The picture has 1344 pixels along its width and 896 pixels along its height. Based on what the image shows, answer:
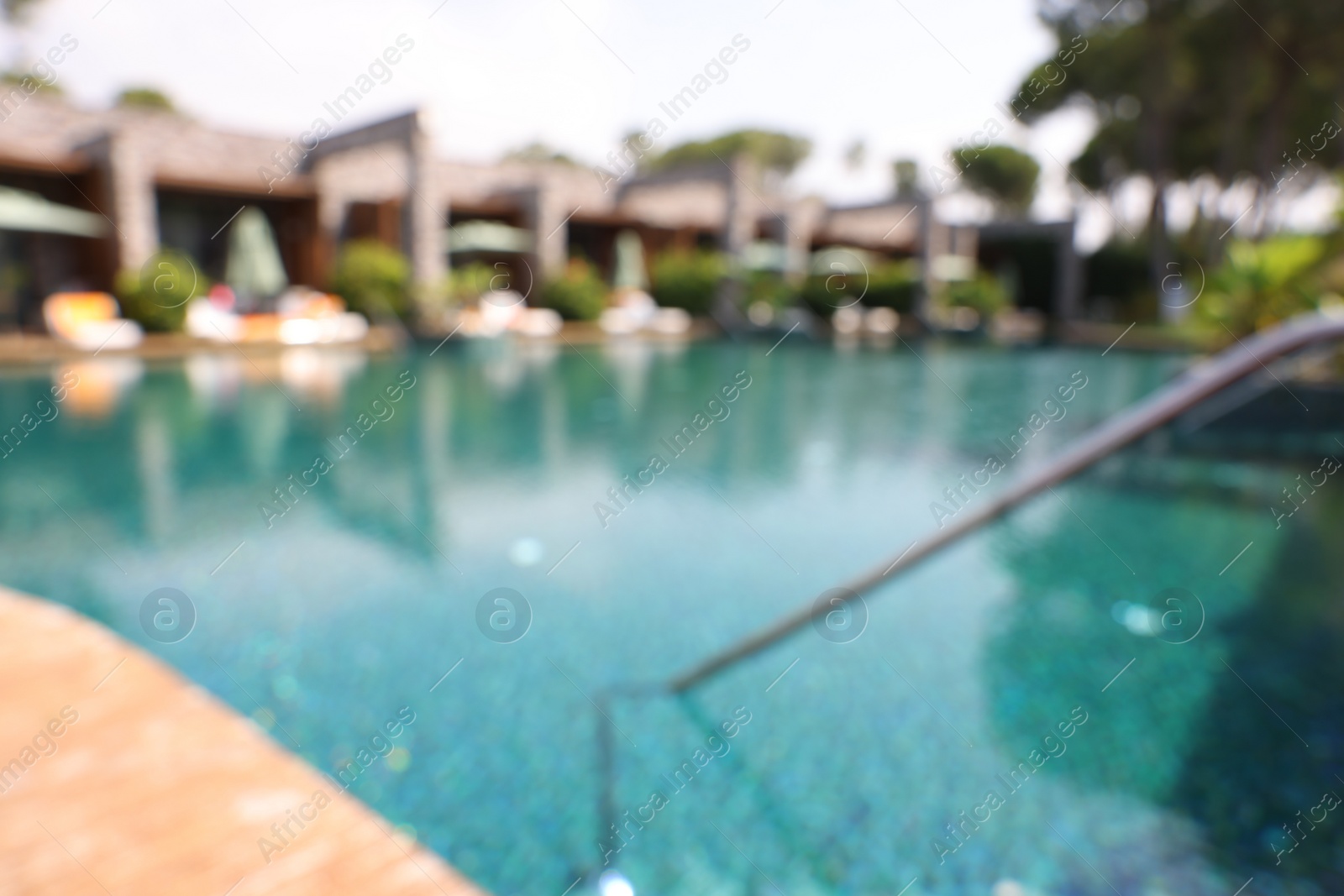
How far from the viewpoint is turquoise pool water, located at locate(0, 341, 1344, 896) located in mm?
2801

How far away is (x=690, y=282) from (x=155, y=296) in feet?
42.9

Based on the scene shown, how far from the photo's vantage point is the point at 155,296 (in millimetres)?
14977

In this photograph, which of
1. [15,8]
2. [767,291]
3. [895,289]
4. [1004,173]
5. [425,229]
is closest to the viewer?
[425,229]

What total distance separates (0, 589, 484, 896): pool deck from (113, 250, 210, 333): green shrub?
14688mm

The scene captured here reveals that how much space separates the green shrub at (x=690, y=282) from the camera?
22875mm

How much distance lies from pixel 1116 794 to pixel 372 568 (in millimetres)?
4132

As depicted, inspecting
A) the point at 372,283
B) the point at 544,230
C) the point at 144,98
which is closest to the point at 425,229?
the point at 372,283

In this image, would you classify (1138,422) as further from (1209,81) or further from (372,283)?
(1209,81)

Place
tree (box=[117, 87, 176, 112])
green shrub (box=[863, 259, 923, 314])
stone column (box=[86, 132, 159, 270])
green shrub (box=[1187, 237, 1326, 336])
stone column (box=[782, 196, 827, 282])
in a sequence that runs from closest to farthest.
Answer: green shrub (box=[1187, 237, 1326, 336])
stone column (box=[86, 132, 159, 270])
stone column (box=[782, 196, 827, 282])
green shrub (box=[863, 259, 923, 314])
tree (box=[117, 87, 176, 112])

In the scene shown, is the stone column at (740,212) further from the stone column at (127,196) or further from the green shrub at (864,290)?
the stone column at (127,196)

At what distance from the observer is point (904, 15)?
583cm

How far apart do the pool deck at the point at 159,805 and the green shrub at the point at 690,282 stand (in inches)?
830

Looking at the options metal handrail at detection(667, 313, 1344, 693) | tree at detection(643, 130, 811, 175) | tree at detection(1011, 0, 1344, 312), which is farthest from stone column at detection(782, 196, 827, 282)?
metal handrail at detection(667, 313, 1344, 693)

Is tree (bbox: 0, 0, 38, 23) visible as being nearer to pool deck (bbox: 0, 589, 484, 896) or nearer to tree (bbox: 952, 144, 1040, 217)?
pool deck (bbox: 0, 589, 484, 896)
